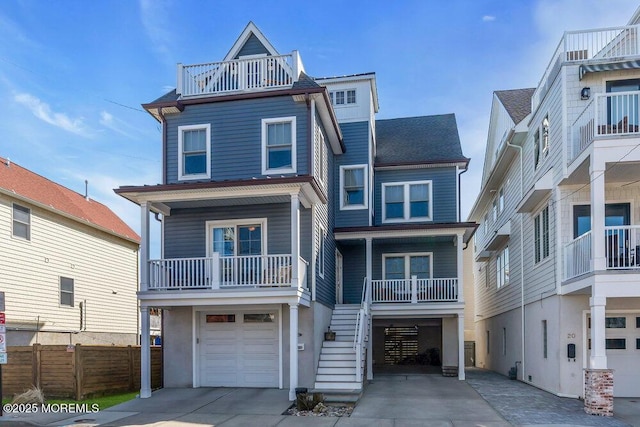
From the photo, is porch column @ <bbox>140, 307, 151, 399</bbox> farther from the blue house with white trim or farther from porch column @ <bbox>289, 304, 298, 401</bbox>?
porch column @ <bbox>289, 304, 298, 401</bbox>

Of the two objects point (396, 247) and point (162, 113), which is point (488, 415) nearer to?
point (396, 247)

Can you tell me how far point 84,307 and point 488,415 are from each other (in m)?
15.6

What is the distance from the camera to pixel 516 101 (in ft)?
66.9

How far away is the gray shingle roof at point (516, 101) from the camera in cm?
1855

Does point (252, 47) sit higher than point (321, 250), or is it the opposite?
point (252, 47)

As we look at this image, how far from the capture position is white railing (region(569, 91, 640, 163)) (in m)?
11.7

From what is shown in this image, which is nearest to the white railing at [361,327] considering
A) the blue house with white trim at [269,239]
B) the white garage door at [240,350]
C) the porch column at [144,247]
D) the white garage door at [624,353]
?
the blue house with white trim at [269,239]

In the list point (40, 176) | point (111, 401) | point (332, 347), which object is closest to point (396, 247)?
point (332, 347)

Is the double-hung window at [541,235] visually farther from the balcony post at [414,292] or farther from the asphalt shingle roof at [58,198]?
the asphalt shingle roof at [58,198]

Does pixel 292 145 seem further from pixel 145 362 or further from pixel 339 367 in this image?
pixel 145 362

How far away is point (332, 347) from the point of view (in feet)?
48.2

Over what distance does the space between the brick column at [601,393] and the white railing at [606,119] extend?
485 centimetres

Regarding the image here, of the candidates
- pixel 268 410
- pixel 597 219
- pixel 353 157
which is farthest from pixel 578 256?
pixel 353 157

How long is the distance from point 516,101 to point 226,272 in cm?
1320
